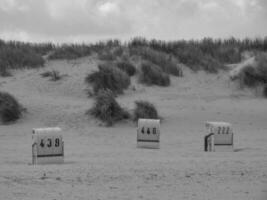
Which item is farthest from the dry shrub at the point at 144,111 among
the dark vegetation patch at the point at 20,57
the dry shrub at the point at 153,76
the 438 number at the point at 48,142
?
the 438 number at the point at 48,142

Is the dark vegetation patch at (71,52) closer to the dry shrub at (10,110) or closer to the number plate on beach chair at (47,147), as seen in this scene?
the dry shrub at (10,110)

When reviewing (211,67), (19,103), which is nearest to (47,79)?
(19,103)

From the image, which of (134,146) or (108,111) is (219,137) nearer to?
(134,146)

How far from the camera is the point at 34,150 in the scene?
1697cm

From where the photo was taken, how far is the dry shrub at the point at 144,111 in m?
26.6

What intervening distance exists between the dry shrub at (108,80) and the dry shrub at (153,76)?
0.92 m

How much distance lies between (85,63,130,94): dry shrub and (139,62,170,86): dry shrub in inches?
36.1

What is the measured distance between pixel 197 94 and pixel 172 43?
28.4ft

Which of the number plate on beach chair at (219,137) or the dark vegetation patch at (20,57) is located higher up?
the dark vegetation patch at (20,57)

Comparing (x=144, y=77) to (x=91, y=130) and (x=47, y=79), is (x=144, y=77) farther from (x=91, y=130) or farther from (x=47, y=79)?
(x=91, y=130)

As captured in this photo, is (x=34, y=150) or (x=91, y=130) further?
(x=91, y=130)

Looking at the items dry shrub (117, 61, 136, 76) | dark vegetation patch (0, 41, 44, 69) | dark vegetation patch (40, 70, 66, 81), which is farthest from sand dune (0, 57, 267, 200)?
dry shrub (117, 61, 136, 76)

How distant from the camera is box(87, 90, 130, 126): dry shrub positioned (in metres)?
26.2

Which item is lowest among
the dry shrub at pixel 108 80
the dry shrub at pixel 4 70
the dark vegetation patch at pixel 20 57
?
the dry shrub at pixel 108 80
